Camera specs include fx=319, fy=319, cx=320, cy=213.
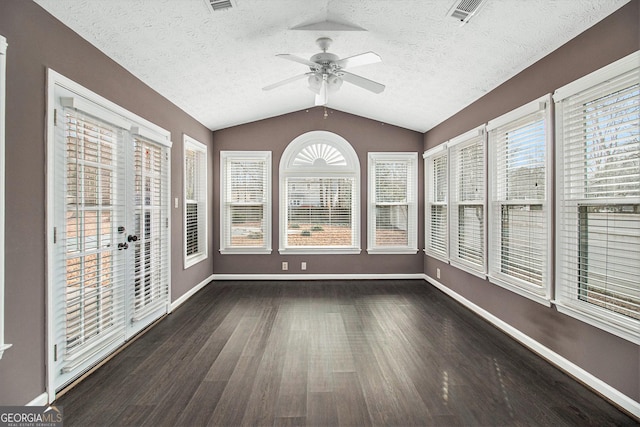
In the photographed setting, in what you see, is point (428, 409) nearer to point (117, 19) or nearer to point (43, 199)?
point (43, 199)

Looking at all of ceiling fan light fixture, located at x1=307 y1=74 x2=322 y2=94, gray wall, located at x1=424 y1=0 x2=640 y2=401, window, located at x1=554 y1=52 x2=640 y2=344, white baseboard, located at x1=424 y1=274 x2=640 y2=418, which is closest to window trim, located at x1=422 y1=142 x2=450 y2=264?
gray wall, located at x1=424 y1=0 x2=640 y2=401

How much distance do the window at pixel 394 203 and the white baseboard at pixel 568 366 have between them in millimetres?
1846

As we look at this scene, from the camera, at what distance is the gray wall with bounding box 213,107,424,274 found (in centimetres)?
536

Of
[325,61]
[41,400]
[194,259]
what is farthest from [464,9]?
[194,259]

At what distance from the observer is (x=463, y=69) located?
3221 millimetres

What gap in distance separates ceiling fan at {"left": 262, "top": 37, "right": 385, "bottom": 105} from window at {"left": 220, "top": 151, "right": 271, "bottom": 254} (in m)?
2.36

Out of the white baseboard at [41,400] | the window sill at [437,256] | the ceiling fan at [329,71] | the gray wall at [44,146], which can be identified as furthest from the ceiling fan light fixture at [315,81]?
the white baseboard at [41,400]

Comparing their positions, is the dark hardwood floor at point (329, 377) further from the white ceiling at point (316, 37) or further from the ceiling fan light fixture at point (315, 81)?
the white ceiling at point (316, 37)

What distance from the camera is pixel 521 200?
10.0 feet

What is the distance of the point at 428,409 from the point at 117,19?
3.41 metres

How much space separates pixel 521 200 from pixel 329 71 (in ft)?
7.23

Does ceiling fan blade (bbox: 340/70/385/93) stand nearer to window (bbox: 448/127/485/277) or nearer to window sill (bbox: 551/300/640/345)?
window (bbox: 448/127/485/277)

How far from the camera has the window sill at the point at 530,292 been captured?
2689 mm

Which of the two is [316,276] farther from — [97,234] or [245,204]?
[97,234]
